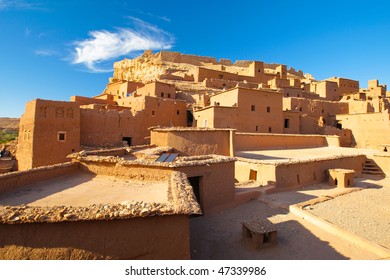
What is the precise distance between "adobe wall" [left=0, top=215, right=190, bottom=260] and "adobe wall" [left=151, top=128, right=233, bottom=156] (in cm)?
816

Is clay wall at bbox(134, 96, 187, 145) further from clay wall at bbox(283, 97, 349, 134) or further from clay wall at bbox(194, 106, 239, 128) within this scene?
clay wall at bbox(283, 97, 349, 134)

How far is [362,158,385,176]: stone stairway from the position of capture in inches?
568

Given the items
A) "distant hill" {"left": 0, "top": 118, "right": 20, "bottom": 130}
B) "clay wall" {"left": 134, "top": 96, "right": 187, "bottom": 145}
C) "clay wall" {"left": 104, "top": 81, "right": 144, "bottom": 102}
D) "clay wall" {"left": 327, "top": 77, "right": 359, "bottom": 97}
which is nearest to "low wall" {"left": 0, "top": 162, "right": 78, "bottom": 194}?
"clay wall" {"left": 134, "top": 96, "right": 187, "bottom": 145}

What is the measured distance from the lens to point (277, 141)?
1733 cm

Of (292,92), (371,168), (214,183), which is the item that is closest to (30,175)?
(214,183)

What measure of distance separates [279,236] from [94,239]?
17.3 feet

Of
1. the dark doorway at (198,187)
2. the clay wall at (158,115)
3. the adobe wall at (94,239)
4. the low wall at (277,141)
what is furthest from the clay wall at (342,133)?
the adobe wall at (94,239)

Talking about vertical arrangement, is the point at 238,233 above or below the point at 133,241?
below

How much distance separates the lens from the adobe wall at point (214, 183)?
25.1 feet

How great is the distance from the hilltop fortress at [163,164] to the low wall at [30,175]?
27 millimetres

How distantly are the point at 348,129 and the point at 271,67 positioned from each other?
36.3 metres

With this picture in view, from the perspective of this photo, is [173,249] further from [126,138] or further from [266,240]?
[126,138]
